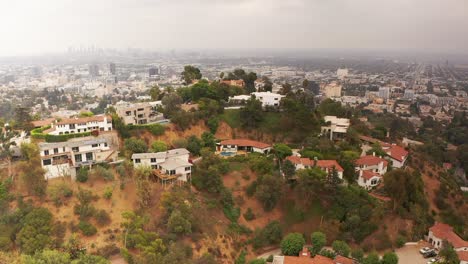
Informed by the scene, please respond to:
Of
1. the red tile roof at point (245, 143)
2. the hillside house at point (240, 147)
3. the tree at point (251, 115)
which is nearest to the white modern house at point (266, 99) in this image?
the tree at point (251, 115)

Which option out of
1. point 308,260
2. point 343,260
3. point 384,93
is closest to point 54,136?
point 308,260

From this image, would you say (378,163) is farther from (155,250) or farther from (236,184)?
(155,250)

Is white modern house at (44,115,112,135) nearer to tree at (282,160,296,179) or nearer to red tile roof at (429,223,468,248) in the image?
tree at (282,160,296,179)

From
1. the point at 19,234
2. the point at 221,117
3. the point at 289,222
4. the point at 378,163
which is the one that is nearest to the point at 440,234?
the point at 378,163

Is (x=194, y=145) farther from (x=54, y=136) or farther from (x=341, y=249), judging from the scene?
(x=341, y=249)

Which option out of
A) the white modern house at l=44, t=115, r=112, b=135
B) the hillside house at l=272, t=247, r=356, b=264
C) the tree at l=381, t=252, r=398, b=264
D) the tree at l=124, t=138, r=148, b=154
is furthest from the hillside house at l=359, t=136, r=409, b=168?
the white modern house at l=44, t=115, r=112, b=135

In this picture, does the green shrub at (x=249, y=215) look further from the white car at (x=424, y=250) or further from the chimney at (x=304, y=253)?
the white car at (x=424, y=250)
